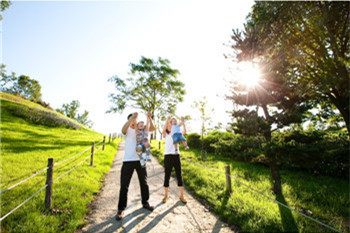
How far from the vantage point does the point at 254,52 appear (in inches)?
213

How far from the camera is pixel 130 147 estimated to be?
4.02 m

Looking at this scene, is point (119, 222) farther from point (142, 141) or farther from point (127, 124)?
point (127, 124)

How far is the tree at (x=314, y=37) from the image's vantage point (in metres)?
7.23

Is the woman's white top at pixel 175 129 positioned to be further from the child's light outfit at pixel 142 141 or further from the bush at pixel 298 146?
the bush at pixel 298 146

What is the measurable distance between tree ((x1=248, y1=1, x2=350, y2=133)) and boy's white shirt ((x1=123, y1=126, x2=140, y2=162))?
7.12 m

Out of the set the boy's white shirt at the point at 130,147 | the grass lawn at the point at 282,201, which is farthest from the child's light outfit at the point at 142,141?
the grass lawn at the point at 282,201

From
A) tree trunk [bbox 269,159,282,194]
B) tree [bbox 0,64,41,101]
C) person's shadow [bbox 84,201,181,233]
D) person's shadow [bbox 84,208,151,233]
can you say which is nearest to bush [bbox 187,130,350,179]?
tree trunk [bbox 269,159,282,194]

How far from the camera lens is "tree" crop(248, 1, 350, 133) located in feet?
23.7

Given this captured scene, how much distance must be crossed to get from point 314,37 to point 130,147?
11.4 meters

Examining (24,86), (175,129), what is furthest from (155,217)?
(24,86)

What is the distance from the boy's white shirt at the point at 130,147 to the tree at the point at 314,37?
280 inches

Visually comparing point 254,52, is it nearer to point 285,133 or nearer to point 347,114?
point 285,133

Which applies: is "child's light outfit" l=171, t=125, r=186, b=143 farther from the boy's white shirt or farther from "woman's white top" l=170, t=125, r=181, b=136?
the boy's white shirt

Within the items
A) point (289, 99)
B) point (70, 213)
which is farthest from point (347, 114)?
point (70, 213)
